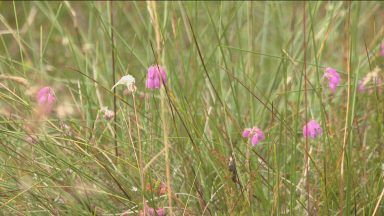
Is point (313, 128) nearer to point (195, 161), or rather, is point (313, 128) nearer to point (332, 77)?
point (332, 77)

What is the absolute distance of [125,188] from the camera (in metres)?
1.75

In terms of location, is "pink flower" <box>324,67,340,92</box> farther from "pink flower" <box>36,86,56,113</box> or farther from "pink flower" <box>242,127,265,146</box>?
"pink flower" <box>36,86,56,113</box>

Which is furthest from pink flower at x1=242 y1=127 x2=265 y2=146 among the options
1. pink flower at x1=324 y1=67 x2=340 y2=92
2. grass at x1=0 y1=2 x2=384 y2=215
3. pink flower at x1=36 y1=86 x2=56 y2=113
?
pink flower at x1=36 y1=86 x2=56 y2=113

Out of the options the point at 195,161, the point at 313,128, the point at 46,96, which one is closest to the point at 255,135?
the point at 313,128

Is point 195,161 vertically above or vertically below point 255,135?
below

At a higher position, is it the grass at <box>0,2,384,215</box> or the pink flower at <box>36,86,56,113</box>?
the pink flower at <box>36,86,56,113</box>

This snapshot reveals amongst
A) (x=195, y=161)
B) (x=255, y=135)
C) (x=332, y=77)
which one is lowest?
(x=195, y=161)

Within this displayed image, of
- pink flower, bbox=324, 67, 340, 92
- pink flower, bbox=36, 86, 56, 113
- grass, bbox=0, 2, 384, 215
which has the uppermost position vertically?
pink flower, bbox=324, 67, 340, 92

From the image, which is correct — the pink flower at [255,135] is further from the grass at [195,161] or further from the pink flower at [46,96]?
the pink flower at [46,96]

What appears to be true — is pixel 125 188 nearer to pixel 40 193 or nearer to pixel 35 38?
pixel 40 193

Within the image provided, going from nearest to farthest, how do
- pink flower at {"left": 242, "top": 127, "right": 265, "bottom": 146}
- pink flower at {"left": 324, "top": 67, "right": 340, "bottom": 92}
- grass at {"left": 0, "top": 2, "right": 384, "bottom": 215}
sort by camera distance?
grass at {"left": 0, "top": 2, "right": 384, "bottom": 215} → pink flower at {"left": 242, "top": 127, "right": 265, "bottom": 146} → pink flower at {"left": 324, "top": 67, "right": 340, "bottom": 92}

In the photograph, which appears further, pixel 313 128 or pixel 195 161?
pixel 195 161

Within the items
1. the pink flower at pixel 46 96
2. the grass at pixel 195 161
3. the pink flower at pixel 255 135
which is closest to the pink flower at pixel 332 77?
the grass at pixel 195 161

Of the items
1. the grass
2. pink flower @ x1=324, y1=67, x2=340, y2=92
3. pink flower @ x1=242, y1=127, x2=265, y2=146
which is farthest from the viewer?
pink flower @ x1=324, y1=67, x2=340, y2=92
